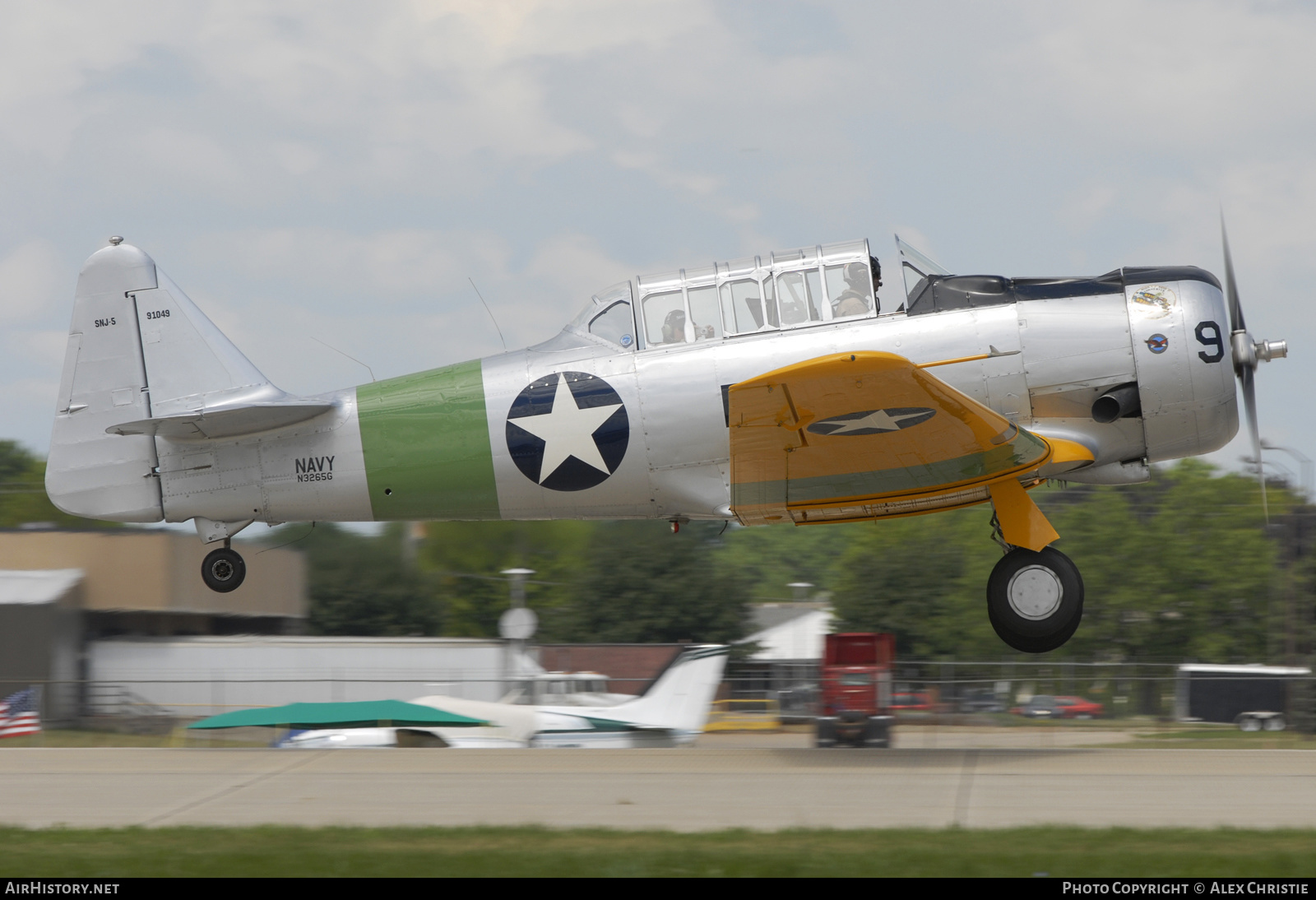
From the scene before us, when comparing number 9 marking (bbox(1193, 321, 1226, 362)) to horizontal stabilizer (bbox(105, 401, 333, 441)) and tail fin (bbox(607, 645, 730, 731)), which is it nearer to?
horizontal stabilizer (bbox(105, 401, 333, 441))

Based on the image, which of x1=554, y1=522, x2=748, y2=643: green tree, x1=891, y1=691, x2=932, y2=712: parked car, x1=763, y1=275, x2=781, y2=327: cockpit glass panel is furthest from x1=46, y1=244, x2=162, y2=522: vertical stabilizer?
x1=554, y1=522, x2=748, y2=643: green tree

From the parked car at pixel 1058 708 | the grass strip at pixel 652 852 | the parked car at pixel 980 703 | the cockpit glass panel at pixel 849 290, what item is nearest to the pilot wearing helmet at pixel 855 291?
the cockpit glass panel at pixel 849 290

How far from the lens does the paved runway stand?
766 centimetres

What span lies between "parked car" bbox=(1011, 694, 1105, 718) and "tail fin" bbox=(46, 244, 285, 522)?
14.8 m

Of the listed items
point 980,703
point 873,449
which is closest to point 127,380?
point 873,449

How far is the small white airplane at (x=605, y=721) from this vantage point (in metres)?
16.6

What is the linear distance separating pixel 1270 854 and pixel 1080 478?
4.15 m

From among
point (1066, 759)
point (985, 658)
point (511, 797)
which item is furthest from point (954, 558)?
point (511, 797)

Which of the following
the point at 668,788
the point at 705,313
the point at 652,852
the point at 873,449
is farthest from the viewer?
the point at 705,313

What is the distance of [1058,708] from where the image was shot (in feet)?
70.8

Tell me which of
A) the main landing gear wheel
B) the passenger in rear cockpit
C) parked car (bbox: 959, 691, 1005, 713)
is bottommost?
parked car (bbox: 959, 691, 1005, 713)

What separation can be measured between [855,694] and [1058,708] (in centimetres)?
1002

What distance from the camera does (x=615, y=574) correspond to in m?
32.8

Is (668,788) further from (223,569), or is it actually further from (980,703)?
(980,703)
